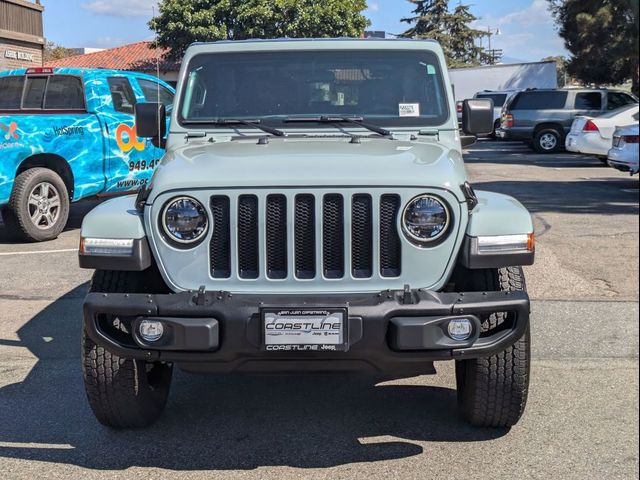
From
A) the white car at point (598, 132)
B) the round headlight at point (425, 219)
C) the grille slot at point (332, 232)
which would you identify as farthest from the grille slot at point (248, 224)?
the white car at point (598, 132)

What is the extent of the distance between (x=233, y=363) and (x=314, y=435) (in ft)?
2.59

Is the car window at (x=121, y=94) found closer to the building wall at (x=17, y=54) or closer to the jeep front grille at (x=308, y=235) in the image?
the jeep front grille at (x=308, y=235)

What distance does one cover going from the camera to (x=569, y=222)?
408 inches

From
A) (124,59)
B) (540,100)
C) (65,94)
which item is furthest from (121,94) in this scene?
(124,59)

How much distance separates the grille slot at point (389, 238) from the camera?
359cm

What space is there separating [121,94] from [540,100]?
52.7 ft

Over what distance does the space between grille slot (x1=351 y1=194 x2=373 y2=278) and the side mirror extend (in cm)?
193

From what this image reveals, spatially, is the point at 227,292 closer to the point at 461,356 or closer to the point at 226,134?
the point at 461,356

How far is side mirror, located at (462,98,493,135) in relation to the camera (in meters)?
5.21

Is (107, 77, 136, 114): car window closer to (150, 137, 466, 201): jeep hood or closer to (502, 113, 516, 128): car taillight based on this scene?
(150, 137, 466, 201): jeep hood

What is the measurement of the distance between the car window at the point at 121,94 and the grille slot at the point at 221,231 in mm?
6631

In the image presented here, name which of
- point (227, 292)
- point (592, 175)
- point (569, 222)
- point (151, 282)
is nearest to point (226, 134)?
point (151, 282)

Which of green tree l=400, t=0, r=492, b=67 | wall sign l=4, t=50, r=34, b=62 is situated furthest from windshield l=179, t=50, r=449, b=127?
green tree l=400, t=0, r=492, b=67

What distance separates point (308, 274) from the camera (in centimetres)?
364
